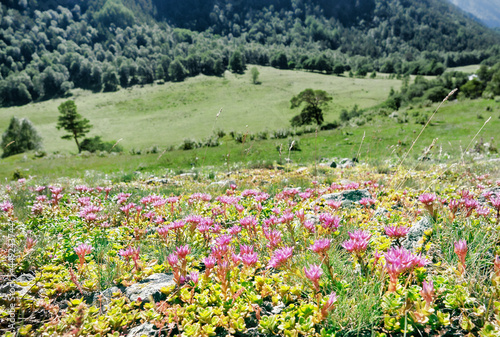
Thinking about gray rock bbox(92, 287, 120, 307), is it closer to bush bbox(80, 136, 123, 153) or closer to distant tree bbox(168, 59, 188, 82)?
bush bbox(80, 136, 123, 153)

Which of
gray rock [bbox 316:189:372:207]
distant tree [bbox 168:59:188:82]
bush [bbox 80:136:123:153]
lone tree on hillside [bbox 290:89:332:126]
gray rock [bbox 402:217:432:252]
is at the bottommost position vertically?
bush [bbox 80:136:123:153]

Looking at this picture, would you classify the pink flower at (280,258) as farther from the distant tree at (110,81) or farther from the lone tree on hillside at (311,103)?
the distant tree at (110,81)

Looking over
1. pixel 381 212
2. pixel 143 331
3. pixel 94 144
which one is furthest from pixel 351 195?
pixel 94 144

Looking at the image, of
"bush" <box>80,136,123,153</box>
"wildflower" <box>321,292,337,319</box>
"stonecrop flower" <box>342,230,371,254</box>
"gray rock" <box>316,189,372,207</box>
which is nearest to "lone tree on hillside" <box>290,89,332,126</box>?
"bush" <box>80,136,123,153</box>

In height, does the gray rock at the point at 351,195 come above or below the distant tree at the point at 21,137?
above

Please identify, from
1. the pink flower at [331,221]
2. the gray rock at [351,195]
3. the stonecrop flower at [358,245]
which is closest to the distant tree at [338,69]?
the gray rock at [351,195]

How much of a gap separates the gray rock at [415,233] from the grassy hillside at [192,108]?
46364mm

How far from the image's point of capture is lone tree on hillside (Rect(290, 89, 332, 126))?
51.0 metres

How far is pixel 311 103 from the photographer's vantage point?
52031mm

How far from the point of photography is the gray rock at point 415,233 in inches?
119

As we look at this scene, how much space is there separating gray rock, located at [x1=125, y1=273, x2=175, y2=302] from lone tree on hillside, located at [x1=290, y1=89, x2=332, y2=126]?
50623 millimetres

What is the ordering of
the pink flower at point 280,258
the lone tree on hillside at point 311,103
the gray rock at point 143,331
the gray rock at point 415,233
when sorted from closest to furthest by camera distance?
1. the gray rock at point 143,331
2. the pink flower at point 280,258
3. the gray rock at point 415,233
4. the lone tree on hillside at point 311,103

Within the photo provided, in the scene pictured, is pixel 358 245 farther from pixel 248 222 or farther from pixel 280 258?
pixel 248 222

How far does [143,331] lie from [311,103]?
2105 inches
